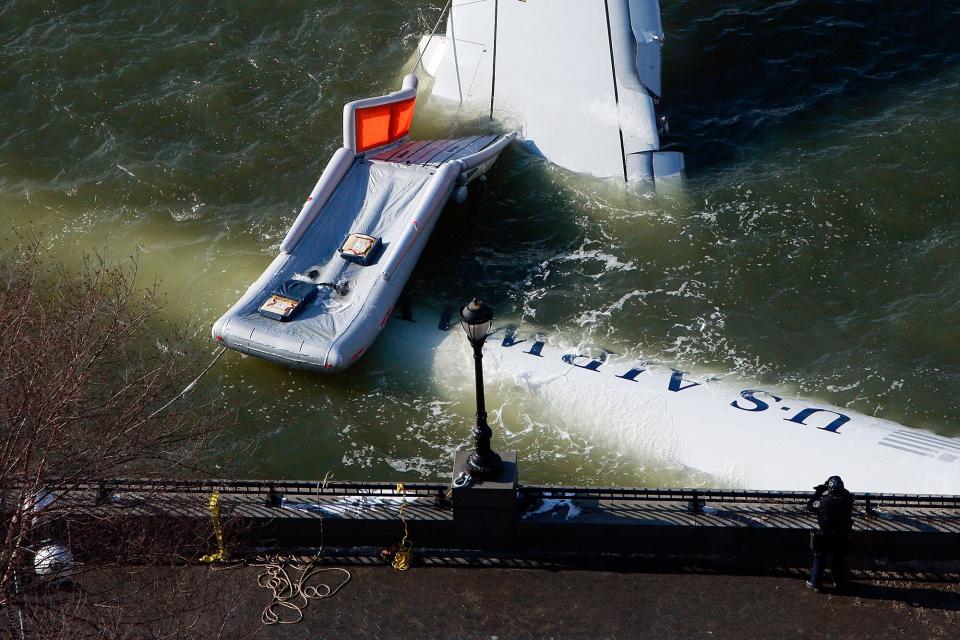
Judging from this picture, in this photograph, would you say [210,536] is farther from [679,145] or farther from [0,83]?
[0,83]

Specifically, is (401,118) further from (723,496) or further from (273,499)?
(723,496)

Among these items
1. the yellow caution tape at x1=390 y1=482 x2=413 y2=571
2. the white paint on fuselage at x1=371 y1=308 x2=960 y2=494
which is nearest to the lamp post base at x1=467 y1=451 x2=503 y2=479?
the yellow caution tape at x1=390 y1=482 x2=413 y2=571

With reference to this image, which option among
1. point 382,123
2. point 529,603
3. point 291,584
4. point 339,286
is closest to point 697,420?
point 529,603

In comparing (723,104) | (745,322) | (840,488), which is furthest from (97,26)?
(840,488)

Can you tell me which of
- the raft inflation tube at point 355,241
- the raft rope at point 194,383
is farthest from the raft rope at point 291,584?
the raft rope at point 194,383

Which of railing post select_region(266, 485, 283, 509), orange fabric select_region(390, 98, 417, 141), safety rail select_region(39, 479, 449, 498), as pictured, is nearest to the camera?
safety rail select_region(39, 479, 449, 498)

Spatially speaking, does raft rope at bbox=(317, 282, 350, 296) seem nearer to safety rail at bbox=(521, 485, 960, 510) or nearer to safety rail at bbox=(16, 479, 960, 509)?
safety rail at bbox=(16, 479, 960, 509)
